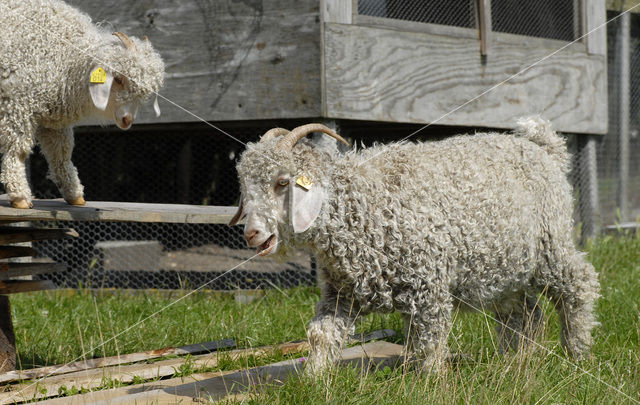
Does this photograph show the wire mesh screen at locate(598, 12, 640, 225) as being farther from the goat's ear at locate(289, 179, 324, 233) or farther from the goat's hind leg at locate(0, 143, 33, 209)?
the goat's hind leg at locate(0, 143, 33, 209)

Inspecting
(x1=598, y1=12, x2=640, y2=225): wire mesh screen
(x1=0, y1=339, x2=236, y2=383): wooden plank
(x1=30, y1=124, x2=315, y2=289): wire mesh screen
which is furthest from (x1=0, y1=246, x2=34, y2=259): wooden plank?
(x1=598, y1=12, x2=640, y2=225): wire mesh screen

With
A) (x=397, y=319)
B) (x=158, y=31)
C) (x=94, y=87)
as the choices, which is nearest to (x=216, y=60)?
(x=158, y=31)

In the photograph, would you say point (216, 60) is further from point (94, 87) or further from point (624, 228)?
point (624, 228)

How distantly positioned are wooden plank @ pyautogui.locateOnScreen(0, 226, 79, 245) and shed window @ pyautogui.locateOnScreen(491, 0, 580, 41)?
12.2ft

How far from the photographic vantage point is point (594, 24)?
21.9 feet

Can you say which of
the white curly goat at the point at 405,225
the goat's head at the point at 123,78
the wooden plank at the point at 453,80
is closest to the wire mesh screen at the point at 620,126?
the wooden plank at the point at 453,80

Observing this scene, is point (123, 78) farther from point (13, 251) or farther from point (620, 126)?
point (620, 126)

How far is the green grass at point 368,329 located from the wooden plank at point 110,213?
0.47 m

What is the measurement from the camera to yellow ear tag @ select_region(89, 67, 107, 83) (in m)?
3.61

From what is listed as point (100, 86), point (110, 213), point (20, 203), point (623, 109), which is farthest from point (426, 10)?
point (623, 109)

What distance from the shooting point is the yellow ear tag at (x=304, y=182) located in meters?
2.90

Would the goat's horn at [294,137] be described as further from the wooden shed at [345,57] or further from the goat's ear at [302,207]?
the wooden shed at [345,57]

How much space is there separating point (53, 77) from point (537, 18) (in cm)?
413

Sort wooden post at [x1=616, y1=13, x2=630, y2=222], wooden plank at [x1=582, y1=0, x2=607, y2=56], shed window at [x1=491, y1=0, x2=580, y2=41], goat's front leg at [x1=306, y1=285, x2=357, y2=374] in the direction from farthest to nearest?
wooden post at [x1=616, y1=13, x2=630, y2=222]
wooden plank at [x1=582, y1=0, x2=607, y2=56]
shed window at [x1=491, y1=0, x2=580, y2=41]
goat's front leg at [x1=306, y1=285, x2=357, y2=374]
